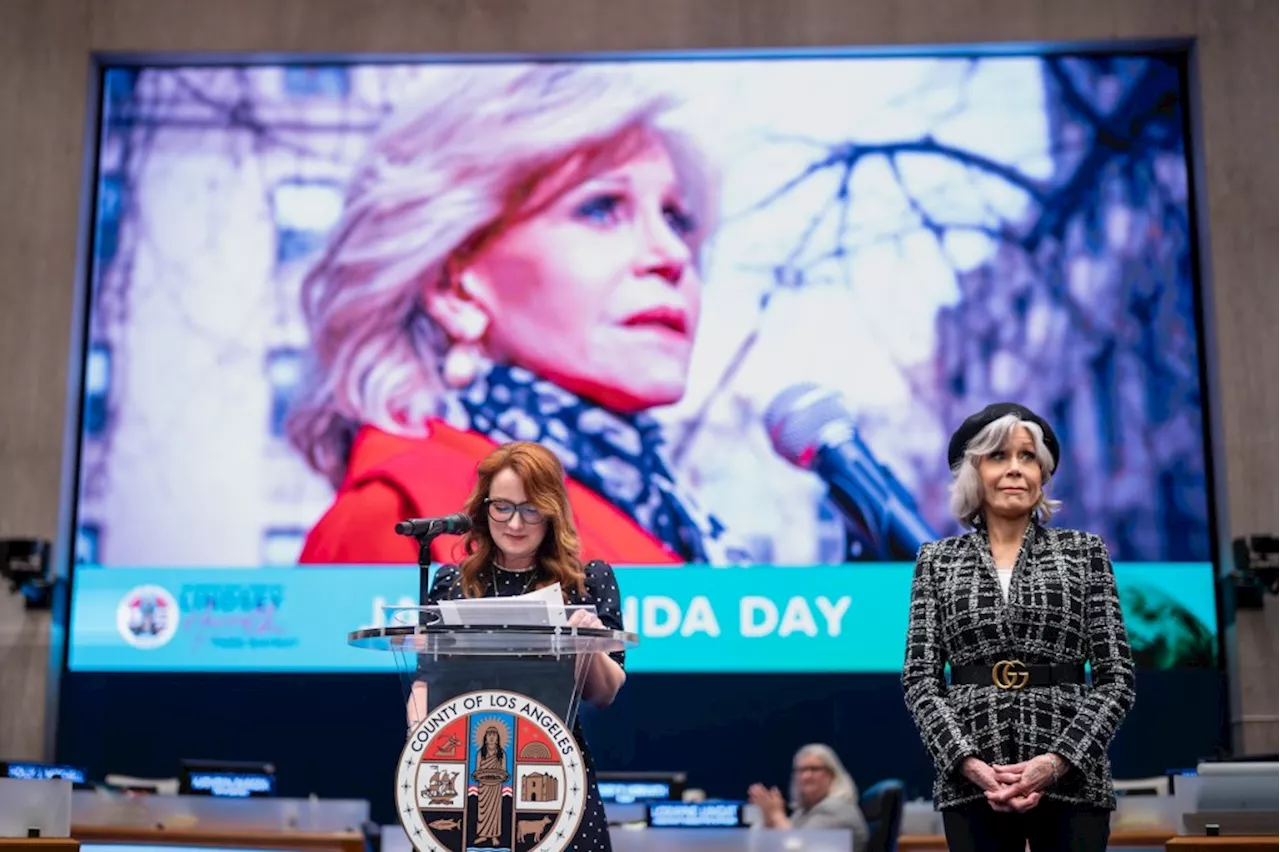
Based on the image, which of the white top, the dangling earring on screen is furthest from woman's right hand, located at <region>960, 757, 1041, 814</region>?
the dangling earring on screen

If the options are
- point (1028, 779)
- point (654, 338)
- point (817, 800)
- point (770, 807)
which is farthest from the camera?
point (654, 338)

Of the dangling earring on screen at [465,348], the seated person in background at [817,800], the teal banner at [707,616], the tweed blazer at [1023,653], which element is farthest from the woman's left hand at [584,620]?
the dangling earring on screen at [465,348]

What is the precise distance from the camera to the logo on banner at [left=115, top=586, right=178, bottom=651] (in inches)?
278

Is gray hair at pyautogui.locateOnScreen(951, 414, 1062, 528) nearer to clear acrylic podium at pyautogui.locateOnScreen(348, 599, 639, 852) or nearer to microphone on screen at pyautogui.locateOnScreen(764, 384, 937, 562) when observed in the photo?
clear acrylic podium at pyautogui.locateOnScreen(348, 599, 639, 852)

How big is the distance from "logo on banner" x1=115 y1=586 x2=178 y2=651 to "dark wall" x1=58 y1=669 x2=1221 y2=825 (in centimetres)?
19

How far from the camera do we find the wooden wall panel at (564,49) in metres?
7.30

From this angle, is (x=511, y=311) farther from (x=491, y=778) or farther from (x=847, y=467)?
(x=491, y=778)

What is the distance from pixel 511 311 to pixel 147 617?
89.5 inches

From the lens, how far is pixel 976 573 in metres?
2.64

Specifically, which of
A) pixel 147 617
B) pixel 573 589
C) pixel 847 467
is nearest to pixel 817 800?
pixel 847 467

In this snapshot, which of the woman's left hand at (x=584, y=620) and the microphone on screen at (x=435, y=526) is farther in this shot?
the microphone on screen at (x=435, y=526)

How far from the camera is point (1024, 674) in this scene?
254 cm

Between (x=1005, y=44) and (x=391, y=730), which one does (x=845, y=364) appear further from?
(x=391, y=730)

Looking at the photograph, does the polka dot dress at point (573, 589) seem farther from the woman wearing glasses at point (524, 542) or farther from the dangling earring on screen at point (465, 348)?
the dangling earring on screen at point (465, 348)
